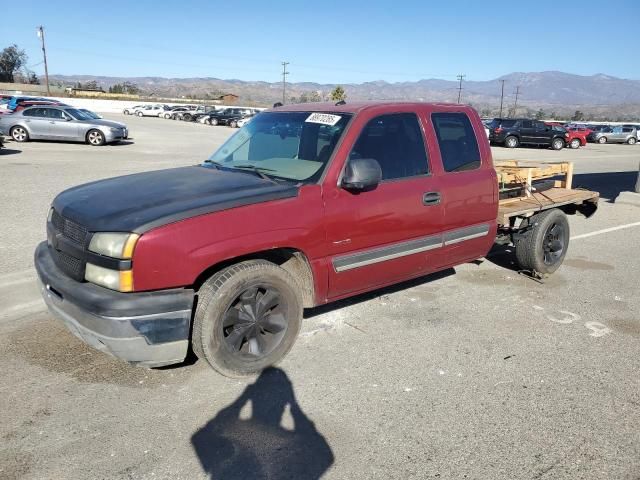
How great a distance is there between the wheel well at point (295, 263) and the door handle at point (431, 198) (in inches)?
46.6

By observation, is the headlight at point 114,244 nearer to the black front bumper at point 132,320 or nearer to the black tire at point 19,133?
the black front bumper at point 132,320

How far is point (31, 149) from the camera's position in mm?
17375

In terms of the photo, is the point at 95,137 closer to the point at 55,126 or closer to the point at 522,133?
the point at 55,126

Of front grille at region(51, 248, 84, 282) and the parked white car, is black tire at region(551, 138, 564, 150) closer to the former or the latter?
front grille at region(51, 248, 84, 282)

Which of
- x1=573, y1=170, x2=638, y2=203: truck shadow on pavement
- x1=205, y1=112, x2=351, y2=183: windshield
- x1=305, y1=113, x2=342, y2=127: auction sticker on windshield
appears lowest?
x1=573, y1=170, x2=638, y2=203: truck shadow on pavement

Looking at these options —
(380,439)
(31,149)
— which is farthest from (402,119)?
(31,149)

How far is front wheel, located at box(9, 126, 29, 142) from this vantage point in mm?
19422

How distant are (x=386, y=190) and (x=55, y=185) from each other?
28.7 ft

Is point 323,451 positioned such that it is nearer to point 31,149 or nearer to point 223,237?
point 223,237

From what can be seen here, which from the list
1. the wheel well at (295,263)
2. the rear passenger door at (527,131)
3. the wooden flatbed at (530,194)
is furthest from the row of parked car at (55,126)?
the rear passenger door at (527,131)

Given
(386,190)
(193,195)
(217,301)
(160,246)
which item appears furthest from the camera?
(386,190)

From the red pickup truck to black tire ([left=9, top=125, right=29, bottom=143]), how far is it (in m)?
18.4

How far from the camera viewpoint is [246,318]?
3.42 metres

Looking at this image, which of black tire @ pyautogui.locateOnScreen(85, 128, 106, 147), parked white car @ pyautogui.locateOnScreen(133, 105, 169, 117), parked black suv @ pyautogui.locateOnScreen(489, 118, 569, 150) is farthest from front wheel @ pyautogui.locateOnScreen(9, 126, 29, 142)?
parked white car @ pyautogui.locateOnScreen(133, 105, 169, 117)
